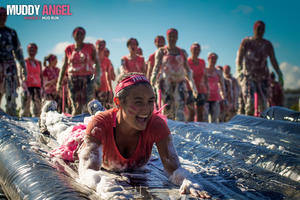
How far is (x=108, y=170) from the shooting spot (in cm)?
221

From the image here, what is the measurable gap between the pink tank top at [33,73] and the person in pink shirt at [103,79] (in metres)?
1.57

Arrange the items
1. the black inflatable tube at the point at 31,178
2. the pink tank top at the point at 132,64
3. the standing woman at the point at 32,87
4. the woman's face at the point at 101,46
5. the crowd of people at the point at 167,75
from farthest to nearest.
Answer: the woman's face at the point at 101,46, the pink tank top at the point at 132,64, the standing woman at the point at 32,87, the crowd of people at the point at 167,75, the black inflatable tube at the point at 31,178

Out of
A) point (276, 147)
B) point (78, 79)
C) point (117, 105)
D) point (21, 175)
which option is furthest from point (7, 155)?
point (78, 79)

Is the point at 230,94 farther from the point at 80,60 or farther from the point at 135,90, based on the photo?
the point at 135,90

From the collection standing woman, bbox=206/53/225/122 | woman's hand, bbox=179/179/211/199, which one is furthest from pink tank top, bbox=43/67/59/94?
woman's hand, bbox=179/179/211/199

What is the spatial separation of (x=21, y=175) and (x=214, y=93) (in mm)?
6216

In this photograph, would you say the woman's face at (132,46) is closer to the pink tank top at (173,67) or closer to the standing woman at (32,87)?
the pink tank top at (173,67)

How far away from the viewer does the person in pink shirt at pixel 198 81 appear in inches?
283

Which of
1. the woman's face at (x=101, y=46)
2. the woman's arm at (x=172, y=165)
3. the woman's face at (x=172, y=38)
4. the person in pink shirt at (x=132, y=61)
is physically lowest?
the woman's arm at (x=172, y=165)

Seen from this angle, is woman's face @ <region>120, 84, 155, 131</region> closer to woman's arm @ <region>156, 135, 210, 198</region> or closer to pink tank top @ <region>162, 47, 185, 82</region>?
woman's arm @ <region>156, 135, 210, 198</region>

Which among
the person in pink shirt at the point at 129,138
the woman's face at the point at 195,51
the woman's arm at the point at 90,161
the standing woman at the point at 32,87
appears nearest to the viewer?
the woman's arm at the point at 90,161

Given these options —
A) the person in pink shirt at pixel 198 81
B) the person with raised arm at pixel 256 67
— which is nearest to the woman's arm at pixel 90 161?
the person with raised arm at pixel 256 67

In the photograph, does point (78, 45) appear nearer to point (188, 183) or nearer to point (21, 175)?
point (21, 175)

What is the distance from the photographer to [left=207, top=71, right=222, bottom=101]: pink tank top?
7566mm
